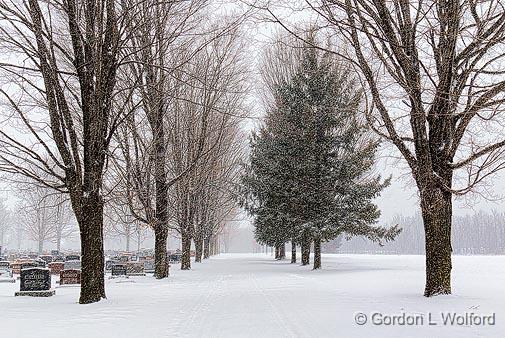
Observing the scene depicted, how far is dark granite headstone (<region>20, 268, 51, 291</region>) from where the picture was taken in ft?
48.3

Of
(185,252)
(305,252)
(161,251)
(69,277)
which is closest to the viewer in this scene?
(69,277)

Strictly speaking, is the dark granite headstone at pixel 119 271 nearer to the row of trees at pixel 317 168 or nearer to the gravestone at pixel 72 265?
the gravestone at pixel 72 265

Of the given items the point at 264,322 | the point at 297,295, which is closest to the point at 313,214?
the point at 297,295

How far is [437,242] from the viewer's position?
38.6 feet

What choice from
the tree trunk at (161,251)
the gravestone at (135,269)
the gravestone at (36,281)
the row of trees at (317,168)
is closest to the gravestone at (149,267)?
the gravestone at (135,269)

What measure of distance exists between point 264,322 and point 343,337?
1.75 metres

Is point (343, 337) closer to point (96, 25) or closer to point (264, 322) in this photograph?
point (264, 322)

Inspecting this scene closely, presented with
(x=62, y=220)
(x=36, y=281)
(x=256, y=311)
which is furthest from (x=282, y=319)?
(x=62, y=220)

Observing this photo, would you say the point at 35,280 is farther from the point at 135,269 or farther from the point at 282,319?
the point at 135,269

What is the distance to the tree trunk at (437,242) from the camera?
11.7 m

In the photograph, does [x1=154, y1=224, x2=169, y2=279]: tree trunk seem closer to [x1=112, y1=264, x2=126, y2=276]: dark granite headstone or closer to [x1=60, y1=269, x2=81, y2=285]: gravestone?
[x1=60, y1=269, x2=81, y2=285]: gravestone

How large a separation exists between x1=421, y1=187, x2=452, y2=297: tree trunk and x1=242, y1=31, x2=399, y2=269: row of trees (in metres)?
11.0

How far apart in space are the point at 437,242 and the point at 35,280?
11109mm

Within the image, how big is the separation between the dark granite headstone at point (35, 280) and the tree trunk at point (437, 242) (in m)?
10.5
